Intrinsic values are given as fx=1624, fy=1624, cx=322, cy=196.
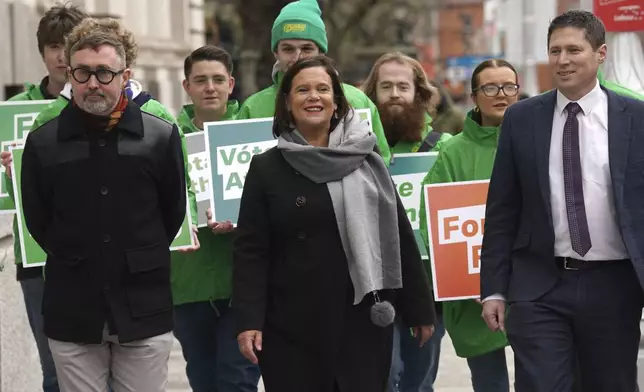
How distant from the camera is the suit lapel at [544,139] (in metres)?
6.14

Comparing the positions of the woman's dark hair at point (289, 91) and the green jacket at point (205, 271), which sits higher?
the woman's dark hair at point (289, 91)

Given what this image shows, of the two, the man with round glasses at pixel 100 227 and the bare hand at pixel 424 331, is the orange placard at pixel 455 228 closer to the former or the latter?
the bare hand at pixel 424 331

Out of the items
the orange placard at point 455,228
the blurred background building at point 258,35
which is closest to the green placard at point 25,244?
the orange placard at point 455,228

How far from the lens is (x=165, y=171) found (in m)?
6.25

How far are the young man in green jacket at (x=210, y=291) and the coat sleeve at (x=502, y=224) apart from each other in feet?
5.55

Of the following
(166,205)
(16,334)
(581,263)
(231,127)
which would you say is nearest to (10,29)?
(16,334)

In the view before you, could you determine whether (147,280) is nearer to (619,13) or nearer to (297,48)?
(297,48)

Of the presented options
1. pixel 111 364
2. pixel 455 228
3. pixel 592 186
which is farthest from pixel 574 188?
pixel 111 364

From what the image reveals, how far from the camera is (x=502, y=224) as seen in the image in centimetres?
630

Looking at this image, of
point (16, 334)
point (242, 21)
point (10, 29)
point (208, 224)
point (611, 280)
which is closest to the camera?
point (611, 280)

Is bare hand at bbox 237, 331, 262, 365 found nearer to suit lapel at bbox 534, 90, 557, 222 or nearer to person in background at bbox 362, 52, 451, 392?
suit lapel at bbox 534, 90, 557, 222

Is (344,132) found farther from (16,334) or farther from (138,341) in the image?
(16,334)

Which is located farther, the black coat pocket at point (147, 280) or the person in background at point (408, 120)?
the person in background at point (408, 120)

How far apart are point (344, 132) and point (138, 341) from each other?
1127 millimetres
